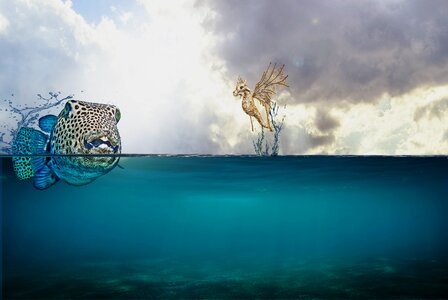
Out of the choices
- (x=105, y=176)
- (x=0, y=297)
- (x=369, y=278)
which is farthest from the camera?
(x=369, y=278)

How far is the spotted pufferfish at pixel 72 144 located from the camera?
5449 millimetres

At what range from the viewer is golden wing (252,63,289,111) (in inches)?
281

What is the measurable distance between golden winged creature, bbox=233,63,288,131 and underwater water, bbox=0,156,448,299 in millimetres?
905

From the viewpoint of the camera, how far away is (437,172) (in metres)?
9.25

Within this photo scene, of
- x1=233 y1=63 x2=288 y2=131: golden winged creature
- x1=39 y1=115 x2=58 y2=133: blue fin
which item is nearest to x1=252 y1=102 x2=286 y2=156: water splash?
x1=233 y1=63 x2=288 y2=131: golden winged creature

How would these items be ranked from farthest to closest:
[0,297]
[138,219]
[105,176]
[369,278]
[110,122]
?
[369,278] < [138,219] < [105,176] < [0,297] < [110,122]

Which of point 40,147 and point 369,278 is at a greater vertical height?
point 40,147

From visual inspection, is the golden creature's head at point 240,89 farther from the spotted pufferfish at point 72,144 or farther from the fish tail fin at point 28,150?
the fish tail fin at point 28,150

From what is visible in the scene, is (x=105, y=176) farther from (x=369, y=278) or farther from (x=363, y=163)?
(x=369, y=278)

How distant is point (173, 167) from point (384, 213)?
5.19m

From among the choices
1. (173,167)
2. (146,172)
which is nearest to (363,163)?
(173,167)

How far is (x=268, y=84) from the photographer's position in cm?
717

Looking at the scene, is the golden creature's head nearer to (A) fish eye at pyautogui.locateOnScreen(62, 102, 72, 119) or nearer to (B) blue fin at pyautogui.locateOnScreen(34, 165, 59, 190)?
(A) fish eye at pyautogui.locateOnScreen(62, 102, 72, 119)

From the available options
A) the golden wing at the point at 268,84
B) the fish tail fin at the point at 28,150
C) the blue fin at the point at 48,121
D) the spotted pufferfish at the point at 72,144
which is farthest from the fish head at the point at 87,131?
the golden wing at the point at 268,84
